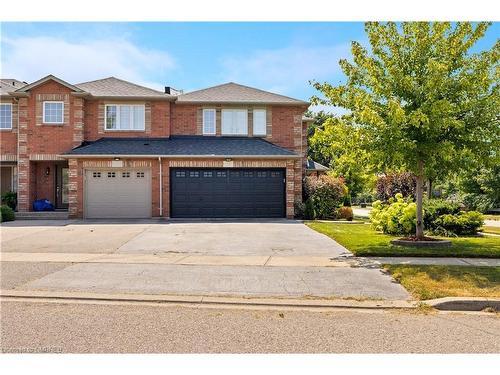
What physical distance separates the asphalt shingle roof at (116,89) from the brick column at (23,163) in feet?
10.6

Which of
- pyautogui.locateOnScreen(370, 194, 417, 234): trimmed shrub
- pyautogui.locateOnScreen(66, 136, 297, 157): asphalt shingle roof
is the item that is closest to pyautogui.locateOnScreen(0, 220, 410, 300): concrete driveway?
pyautogui.locateOnScreen(370, 194, 417, 234): trimmed shrub

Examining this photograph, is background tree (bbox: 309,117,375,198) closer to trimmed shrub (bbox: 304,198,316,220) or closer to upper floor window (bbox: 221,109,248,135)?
trimmed shrub (bbox: 304,198,316,220)

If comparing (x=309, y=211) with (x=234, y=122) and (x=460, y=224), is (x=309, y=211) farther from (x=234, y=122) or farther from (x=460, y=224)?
(x=460, y=224)

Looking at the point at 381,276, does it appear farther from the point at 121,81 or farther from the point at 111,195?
the point at 121,81

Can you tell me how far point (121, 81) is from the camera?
2548 cm

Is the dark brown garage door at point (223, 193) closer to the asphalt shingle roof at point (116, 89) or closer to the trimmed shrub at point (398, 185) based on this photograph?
the asphalt shingle roof at point (116, 89)

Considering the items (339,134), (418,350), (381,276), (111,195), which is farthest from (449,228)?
(111,195)

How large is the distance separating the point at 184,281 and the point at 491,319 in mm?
5082

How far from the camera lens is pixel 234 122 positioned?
24.3 meters

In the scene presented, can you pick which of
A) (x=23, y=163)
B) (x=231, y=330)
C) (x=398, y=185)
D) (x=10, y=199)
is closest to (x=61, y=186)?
(x=23, y=163)

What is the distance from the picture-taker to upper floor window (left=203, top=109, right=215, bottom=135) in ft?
79.5

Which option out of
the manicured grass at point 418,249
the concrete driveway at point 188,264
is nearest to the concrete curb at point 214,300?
the concrete driveway at point 188,264

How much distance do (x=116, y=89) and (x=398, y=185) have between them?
77.6 ft

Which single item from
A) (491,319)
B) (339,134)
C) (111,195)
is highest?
(339,134)
